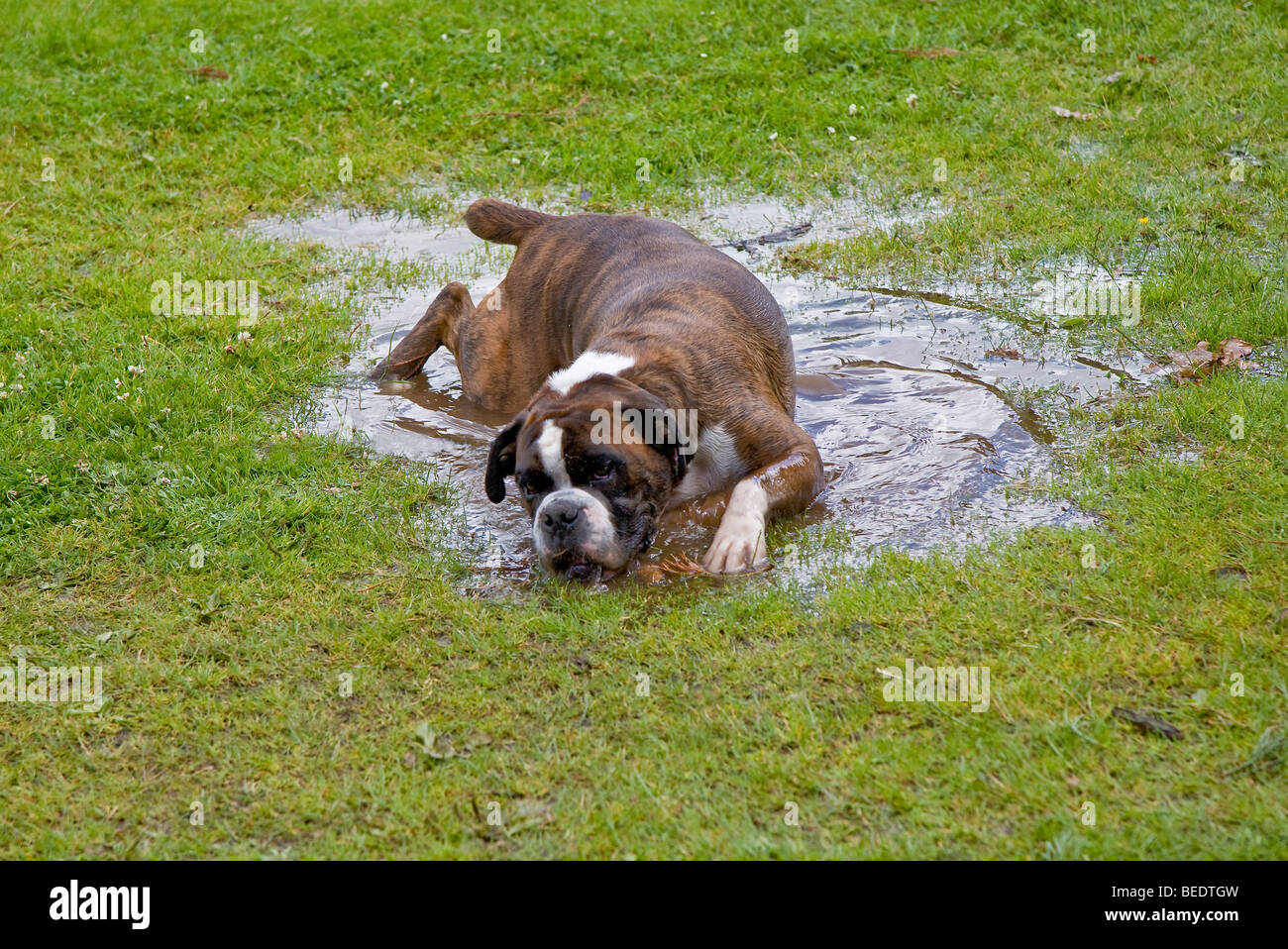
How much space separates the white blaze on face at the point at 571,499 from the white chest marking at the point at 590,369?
337 millimetres

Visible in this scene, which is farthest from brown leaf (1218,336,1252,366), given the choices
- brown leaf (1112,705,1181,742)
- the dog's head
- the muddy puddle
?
brown leaf (1112,705,1181,742)

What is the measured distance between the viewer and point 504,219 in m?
7.03

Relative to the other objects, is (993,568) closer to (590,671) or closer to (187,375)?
(590,671)

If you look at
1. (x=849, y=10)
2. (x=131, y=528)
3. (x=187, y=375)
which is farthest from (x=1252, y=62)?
(x=131, y=528)

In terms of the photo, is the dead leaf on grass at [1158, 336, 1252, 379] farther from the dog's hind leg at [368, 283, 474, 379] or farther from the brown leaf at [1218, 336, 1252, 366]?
the dog's hind leg at [368, 283, 474, 379]

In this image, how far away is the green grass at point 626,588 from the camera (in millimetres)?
3545

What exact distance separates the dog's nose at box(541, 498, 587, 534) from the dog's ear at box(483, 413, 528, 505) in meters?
0.47

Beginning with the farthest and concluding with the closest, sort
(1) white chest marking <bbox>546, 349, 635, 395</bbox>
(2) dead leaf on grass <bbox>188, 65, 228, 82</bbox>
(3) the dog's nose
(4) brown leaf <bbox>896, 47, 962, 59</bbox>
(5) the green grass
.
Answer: (2) dead leaf on grass <bbox>188, 65, 228, 82</bbox> < (4) brown leaf <bbox>896, 47, 962, 59</bbox> < (1) white chest marking <bbox>546, 349, 635, 395</bbox> < (3) the dog's nose < (5) the green grass

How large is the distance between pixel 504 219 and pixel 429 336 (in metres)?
0.77

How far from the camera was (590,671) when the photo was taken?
4195mm

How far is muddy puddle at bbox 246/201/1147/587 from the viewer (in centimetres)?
502

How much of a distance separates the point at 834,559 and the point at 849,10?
761 cm

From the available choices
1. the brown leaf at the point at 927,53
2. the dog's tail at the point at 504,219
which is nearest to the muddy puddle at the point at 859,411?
the dog's tail at the point at 504,219

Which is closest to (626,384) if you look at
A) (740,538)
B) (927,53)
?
(740,538)
